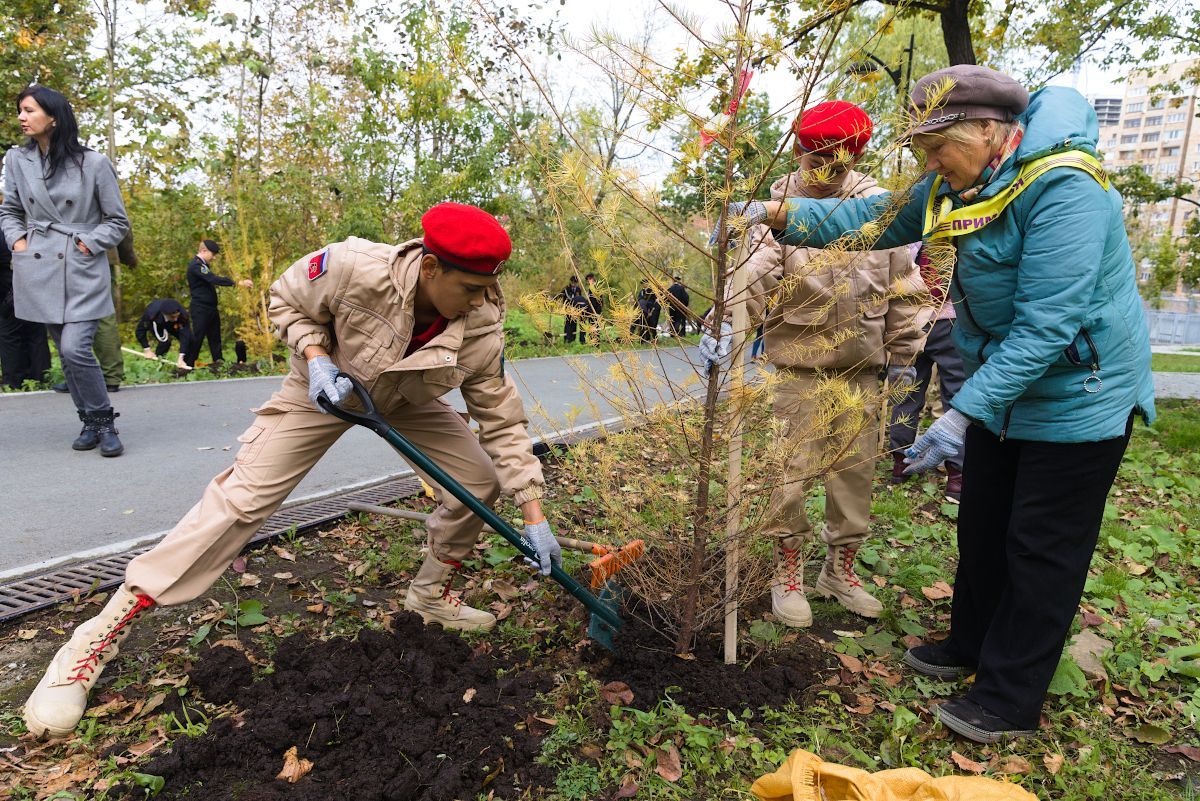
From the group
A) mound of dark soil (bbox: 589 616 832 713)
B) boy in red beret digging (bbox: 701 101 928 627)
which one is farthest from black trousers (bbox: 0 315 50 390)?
boy in red beret digging (bbox: 701 101 928 627)

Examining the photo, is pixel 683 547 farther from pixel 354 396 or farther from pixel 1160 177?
pixel 1160 177

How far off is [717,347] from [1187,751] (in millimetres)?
2037

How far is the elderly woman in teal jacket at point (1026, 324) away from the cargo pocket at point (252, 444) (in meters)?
1.79

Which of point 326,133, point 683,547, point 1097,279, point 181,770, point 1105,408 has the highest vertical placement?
point 326,133

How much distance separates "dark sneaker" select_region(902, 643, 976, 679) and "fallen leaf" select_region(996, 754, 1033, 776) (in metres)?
0.48

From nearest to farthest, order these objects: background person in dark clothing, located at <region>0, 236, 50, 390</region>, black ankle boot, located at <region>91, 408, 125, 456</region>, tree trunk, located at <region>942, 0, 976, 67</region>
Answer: black ankle boot, located at <region>91, 408, 125, 456</region> → background person in dark clothing, located at <region>0, 236, 50, 390</region> → tree trunk, located at <region>942, 0, 976, 67</region>

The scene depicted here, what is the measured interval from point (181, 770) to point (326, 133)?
477 inches

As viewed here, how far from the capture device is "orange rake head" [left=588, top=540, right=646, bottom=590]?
2910 millimetres

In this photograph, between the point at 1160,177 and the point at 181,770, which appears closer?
the point at 181,770

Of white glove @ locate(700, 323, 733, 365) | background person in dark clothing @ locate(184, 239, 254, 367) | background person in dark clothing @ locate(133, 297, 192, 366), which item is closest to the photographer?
white glove @ locate(700, 323, 733, 365)

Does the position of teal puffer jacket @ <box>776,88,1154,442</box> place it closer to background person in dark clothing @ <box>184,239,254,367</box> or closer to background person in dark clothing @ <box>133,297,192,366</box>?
background person in dark clothing @ <box>184,239,254,367</box>

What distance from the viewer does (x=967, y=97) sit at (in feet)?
7.36

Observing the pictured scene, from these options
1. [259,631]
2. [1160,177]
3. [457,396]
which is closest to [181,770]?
[259,631]

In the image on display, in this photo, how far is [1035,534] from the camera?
8.00 feet
